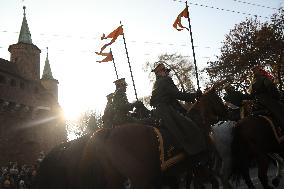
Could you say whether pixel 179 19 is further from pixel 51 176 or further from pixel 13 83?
pixel 13 83

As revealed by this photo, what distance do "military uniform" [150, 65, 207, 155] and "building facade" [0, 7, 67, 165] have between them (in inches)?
1467

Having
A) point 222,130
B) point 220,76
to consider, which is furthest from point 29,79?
point 222,130

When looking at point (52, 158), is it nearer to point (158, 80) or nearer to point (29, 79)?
point (158, 80)

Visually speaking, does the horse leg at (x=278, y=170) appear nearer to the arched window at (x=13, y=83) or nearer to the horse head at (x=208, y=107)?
the horse head at (x=208, y=107)

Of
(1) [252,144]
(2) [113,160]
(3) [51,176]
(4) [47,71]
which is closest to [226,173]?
(1) [252,144]

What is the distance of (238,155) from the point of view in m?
9.73

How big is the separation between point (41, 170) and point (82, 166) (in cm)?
118

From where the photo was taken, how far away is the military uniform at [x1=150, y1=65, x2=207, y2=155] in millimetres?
7242

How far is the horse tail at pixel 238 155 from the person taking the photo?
9430 millimetres

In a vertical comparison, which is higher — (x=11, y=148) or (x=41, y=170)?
Result: (x=11, y=148)

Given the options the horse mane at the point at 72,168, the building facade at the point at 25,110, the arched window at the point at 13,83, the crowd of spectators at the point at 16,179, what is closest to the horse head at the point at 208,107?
the horse mane at the point at 72,168

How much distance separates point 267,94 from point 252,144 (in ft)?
4.32

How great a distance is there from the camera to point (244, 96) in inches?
392

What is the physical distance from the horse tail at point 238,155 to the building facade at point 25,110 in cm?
3618
